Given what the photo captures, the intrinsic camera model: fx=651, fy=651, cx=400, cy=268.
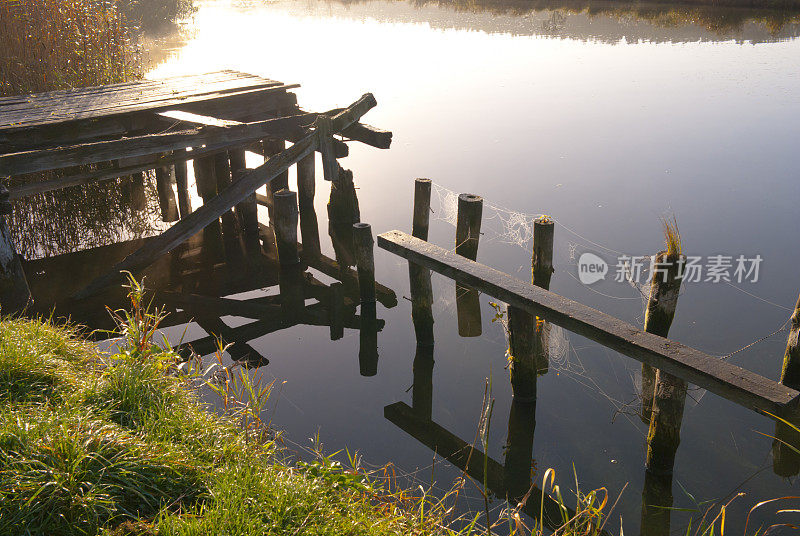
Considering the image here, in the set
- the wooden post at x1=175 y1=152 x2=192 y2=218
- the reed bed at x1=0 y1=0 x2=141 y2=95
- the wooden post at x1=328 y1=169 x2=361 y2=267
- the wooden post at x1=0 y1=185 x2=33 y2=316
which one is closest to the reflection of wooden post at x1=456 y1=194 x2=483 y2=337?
the wooden post at x1=328 y1=169 x2=361 y2=267

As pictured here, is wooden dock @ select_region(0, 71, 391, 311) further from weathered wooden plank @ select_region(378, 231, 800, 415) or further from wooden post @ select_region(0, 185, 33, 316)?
weathered wooden plank @ select_region(378, 231, 800, 415)

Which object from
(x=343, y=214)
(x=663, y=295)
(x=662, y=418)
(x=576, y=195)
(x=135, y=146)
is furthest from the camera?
(x=576, y=195)

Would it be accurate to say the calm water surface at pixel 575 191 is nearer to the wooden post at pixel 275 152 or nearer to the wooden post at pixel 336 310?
the wooden post at pixel 336 310

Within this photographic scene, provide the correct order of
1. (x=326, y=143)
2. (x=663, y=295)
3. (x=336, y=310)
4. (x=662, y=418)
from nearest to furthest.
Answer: (x=662, y=418)
(x=663, y=295)
(x=336, y=310)
(x=326, y=143)

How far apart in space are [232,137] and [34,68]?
22.5 ft

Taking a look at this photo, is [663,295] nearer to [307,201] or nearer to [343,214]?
[343,214]

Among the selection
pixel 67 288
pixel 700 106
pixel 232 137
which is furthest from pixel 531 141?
pixel 67 288

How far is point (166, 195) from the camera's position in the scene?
1134 cm

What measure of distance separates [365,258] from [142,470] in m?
4.38

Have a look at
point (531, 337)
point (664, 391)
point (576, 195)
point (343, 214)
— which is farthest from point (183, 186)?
point (664, 391)

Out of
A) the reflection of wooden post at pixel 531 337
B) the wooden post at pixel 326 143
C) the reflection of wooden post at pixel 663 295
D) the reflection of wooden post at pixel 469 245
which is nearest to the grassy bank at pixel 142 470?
the reflection of wooden post at pixel 531 337

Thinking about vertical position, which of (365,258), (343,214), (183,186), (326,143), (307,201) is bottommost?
(343,214)

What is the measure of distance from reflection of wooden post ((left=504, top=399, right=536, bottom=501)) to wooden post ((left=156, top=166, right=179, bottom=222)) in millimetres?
7510

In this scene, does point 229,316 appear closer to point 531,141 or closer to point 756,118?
point 531,141
